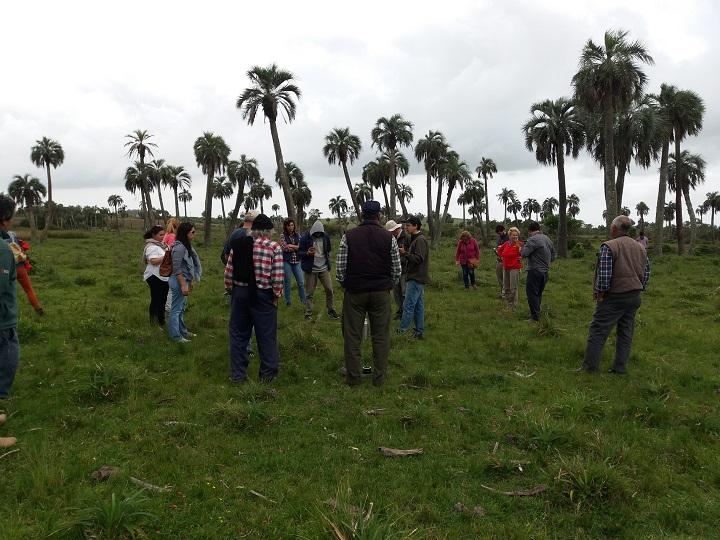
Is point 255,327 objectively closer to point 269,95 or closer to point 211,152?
point 269,95

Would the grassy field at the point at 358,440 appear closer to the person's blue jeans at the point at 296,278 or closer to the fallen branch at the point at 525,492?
the fallen branch at the point at 525,492

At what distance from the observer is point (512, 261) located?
10023mm

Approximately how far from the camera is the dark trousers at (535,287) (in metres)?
8.79

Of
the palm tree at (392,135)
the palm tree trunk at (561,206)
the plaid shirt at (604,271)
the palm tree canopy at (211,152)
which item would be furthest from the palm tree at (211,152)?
the plaid shirt at (604,271)

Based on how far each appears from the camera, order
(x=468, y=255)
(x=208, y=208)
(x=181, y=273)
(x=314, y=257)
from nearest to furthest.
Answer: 1. (x=181, y=273)
2. (x=314, y=257)
3. (x=468, y=255)
4. (x=208, y=208)

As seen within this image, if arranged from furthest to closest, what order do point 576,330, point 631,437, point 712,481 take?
point 576,330 → point 631,437 → point 712,481

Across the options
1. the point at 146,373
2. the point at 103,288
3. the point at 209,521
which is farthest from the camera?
the point at 103,288

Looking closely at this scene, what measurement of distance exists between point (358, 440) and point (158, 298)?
4928 millimetres

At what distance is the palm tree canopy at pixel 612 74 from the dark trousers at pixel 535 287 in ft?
65.6

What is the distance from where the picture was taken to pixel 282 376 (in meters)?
5.64

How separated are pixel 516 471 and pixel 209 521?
2205 mm

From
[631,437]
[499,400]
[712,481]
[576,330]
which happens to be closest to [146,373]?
[499,400]

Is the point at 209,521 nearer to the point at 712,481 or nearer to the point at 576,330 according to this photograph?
the point at 712,481

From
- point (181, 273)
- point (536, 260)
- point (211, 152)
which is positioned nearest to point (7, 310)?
point (181, 273)
